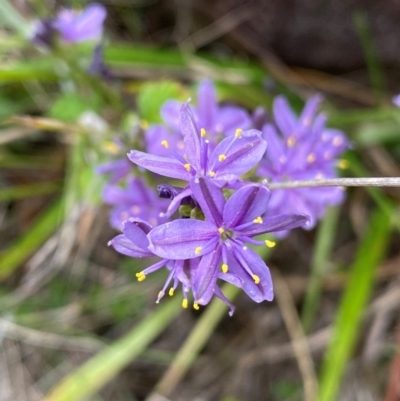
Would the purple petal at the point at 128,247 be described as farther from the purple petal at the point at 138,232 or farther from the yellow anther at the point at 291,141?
the yellow anther at the point at 291,141

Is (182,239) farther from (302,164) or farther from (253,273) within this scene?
(302,164)

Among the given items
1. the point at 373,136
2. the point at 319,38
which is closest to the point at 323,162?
the point at 373,136

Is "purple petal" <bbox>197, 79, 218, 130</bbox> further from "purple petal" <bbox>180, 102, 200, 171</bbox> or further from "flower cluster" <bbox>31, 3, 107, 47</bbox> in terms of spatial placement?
"purple petal" <bbox>180, 102, 200, 171</bbox>

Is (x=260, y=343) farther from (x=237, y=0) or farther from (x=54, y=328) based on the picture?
(x=237, y=0)

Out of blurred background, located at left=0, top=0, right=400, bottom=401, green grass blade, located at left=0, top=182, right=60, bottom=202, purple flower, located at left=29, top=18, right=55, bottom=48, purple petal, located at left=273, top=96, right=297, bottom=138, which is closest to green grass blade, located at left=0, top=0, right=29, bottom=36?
blurred background, located at left=0, top=0, right=400, bottom=401

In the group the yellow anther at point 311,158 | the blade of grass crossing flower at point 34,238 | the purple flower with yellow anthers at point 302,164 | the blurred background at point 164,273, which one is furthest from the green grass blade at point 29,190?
the yellow anther at point 311,158

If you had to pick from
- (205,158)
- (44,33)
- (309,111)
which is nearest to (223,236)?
(205,158)
